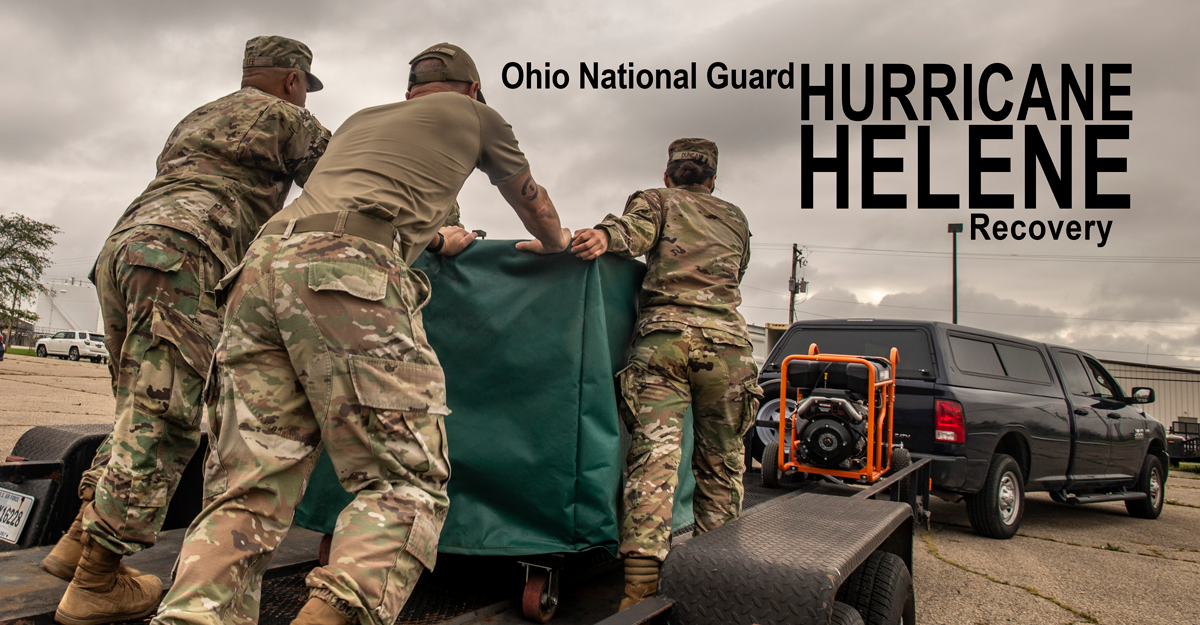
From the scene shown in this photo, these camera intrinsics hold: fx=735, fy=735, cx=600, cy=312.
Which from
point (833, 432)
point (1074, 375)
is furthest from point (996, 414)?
point (1074, 375)

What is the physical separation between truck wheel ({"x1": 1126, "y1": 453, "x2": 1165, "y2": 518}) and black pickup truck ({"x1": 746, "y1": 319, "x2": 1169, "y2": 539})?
0.03m

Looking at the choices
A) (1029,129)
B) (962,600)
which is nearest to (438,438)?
(962,600)

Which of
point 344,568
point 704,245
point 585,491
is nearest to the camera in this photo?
point 344,568

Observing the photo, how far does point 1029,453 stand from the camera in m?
6.50

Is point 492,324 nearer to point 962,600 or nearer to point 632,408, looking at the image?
point 632,408

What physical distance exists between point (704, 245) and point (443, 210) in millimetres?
1175

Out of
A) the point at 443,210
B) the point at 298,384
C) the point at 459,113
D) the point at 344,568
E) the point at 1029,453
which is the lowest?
the point at 1029,453

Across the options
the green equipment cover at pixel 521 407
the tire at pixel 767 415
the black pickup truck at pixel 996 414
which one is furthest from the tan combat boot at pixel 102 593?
the black pickup truck at pixel 996 414

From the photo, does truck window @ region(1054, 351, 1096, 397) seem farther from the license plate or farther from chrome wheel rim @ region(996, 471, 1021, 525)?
the license plate

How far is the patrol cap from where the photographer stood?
7.25 feet

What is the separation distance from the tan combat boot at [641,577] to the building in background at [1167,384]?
3284cm

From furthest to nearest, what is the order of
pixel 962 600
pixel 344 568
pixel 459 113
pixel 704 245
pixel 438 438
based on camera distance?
pixel 962 600 → pixel 704 245 → pixel 459 113 → pixel 438 438 → pixel 344 568

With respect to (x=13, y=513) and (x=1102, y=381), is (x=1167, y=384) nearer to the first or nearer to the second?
(x=1102, y=381)

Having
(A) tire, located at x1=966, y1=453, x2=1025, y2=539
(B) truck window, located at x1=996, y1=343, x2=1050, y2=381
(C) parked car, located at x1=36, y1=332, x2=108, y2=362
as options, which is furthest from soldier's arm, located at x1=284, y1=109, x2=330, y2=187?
(C) parked car, located at x1=36, y1=332, x2=108, y2=362
